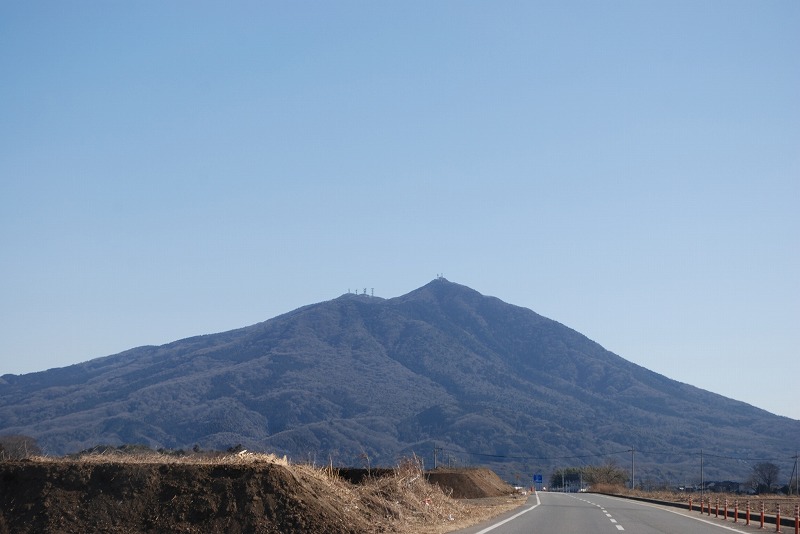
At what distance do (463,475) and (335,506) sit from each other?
116 feet

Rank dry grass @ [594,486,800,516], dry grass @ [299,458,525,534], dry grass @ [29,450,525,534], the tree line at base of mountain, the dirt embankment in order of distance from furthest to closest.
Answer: the tree line at base of mountain, dry grass @ [594,486,800,516], dry grass @ [299,458,525,534], dry grass @ [29,450,525,534], the dirt embankment

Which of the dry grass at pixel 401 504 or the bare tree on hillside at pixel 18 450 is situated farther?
the bare tree on hillside at pixel 18 450

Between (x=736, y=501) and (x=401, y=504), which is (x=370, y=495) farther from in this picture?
(x=736, y=501)

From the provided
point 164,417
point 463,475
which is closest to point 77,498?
point 463,475

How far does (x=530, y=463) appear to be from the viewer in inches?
7234

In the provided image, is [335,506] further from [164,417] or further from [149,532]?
[164,417]

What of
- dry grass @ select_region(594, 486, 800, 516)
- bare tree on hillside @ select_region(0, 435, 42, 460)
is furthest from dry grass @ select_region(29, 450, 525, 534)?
dry grass @ select_region(594, 486, 800, 516)

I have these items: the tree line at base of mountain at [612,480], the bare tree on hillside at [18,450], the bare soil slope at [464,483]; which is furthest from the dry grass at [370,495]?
the tree line at base of mountain at [612,480]

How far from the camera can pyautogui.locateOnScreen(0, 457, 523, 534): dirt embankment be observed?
18.4m

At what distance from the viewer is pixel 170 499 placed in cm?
1912

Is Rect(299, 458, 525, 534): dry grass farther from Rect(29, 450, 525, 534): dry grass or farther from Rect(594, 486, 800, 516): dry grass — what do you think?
Rect(594, 486, 800, 516): dry grass

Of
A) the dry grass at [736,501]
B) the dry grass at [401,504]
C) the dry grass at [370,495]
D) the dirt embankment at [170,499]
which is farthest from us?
the dry grass at [736,501]

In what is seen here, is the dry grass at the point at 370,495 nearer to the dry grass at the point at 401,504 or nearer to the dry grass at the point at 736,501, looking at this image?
the dry grass at the point at 401,504

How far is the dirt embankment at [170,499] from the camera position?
1841cm
